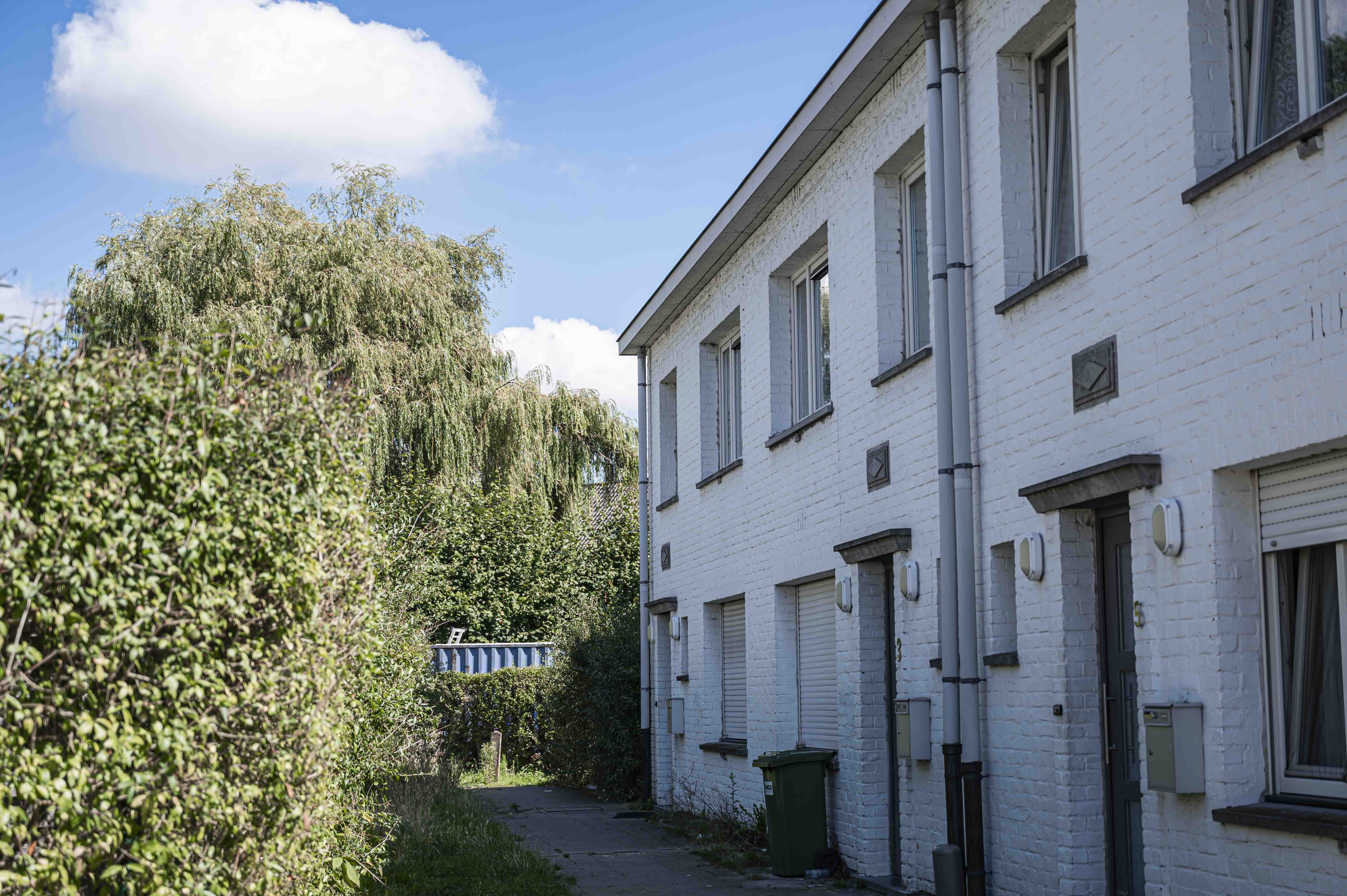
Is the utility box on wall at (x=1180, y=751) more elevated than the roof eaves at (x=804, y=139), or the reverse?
the roof eaves at (x=804, y=139)

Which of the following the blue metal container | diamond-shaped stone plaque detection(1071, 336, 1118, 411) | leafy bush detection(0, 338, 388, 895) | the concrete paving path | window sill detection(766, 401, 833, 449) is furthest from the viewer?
the blue metal container

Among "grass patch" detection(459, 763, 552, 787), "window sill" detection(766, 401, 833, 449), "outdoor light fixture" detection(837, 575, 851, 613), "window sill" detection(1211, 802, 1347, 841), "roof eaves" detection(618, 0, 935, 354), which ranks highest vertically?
"roof eaves" detection(618, 0, 935, 354)

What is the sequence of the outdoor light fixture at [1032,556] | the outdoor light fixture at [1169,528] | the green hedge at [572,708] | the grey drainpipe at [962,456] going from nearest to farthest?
the outdoor light fixture at [1169,528] → the outdoor light fixture at [1032,556] → the grey drainpipe at [962,456] → the green hedge at [572,708]

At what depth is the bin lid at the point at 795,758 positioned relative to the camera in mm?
11156

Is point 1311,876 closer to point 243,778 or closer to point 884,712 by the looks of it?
point 243,778

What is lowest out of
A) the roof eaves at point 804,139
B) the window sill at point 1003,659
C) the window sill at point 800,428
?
the window sill at point 1003,659

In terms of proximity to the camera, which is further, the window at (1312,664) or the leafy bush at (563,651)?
the leafy bush at (563,651)

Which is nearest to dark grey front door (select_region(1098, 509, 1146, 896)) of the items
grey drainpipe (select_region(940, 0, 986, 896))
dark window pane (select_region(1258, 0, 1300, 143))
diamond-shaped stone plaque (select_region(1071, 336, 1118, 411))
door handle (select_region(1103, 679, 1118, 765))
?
door handle (select_region(1103, 679, 1118, 765))

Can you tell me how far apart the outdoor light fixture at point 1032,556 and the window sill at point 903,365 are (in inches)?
72.5

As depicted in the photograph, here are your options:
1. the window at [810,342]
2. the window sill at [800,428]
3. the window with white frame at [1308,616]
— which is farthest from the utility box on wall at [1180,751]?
the window at [810,342]

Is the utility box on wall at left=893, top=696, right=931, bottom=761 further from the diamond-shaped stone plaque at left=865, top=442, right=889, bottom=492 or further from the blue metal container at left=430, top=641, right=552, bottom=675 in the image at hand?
the blue metal container at left=430, top=641, right=552, bottom=675

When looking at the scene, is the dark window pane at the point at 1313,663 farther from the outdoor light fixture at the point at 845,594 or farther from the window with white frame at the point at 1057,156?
the outdoor light fixture at the point at 845,594

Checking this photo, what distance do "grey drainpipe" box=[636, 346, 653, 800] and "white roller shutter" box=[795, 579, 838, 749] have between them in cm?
525

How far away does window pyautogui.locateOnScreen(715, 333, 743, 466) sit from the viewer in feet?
51.5
